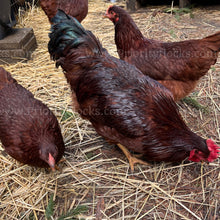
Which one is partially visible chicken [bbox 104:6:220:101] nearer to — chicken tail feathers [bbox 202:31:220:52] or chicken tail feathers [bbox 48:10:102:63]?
chicken tail feathers [bbox 202:31:220:52]

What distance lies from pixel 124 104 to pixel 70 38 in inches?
36.5

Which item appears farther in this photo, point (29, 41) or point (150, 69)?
point (29, 41)

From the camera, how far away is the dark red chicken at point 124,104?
198cm

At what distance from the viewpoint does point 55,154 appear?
6.28 feet

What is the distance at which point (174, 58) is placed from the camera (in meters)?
2.82

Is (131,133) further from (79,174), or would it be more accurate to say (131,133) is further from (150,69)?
(150,69)

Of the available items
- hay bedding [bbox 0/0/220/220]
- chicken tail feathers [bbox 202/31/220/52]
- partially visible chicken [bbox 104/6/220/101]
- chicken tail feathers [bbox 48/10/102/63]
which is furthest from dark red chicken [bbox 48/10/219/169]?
chicken tail feathers [bbox 202/31/220/52]

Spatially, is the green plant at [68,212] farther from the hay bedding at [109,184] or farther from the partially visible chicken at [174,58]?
the partially visible chicken at [174,58]

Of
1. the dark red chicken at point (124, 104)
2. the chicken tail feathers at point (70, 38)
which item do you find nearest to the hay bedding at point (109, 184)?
the dark red chicken at point (124, 104)

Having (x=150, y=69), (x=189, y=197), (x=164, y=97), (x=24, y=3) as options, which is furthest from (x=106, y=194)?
(x=24, y=3)

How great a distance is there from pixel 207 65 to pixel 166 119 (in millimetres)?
1178

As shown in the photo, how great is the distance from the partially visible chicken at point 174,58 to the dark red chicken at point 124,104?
0.69 metres

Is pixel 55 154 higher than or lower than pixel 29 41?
lower

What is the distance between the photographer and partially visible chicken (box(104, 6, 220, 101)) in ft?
8.92
